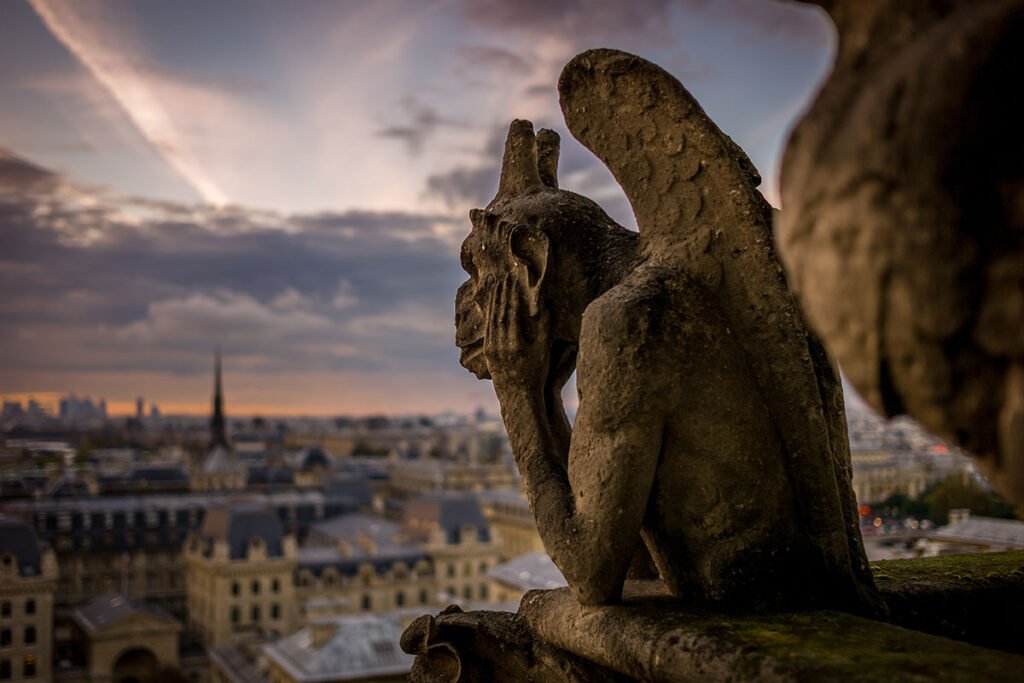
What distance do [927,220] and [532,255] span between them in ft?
5.98

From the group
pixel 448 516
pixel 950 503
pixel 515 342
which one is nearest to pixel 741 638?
pixel 515 342

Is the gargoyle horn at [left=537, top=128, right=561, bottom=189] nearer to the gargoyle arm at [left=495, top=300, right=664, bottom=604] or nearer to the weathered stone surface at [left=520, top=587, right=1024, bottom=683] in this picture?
the gargoyle arm at [left=495, top=300, right=664, bottom=604]

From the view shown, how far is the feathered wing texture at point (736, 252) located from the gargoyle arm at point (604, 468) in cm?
37

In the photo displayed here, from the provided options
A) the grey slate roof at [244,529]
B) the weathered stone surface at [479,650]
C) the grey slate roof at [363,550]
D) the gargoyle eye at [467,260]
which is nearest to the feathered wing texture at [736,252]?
the gargoyle eye at [467,260]

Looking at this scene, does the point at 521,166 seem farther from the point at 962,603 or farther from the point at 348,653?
the point at 348,653

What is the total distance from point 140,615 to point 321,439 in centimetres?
9711

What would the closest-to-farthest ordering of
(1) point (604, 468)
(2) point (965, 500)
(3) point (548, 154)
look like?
1. (1) point (604, 468)
2. (3) point (548, 154)
3. (2) point (965, 500)

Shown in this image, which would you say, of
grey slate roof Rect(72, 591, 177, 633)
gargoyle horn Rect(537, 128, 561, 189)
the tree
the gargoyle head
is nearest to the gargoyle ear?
the gargoyle head

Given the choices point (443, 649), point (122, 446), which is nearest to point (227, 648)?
point (443, 649)

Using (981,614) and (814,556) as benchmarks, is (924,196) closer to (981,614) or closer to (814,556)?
(814,556)

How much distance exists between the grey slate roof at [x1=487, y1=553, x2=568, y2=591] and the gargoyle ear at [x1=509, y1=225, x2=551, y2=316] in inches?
1013

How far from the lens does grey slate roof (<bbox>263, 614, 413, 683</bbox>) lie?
28.0 metres

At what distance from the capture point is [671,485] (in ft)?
9.78

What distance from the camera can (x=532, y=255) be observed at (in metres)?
3.39
